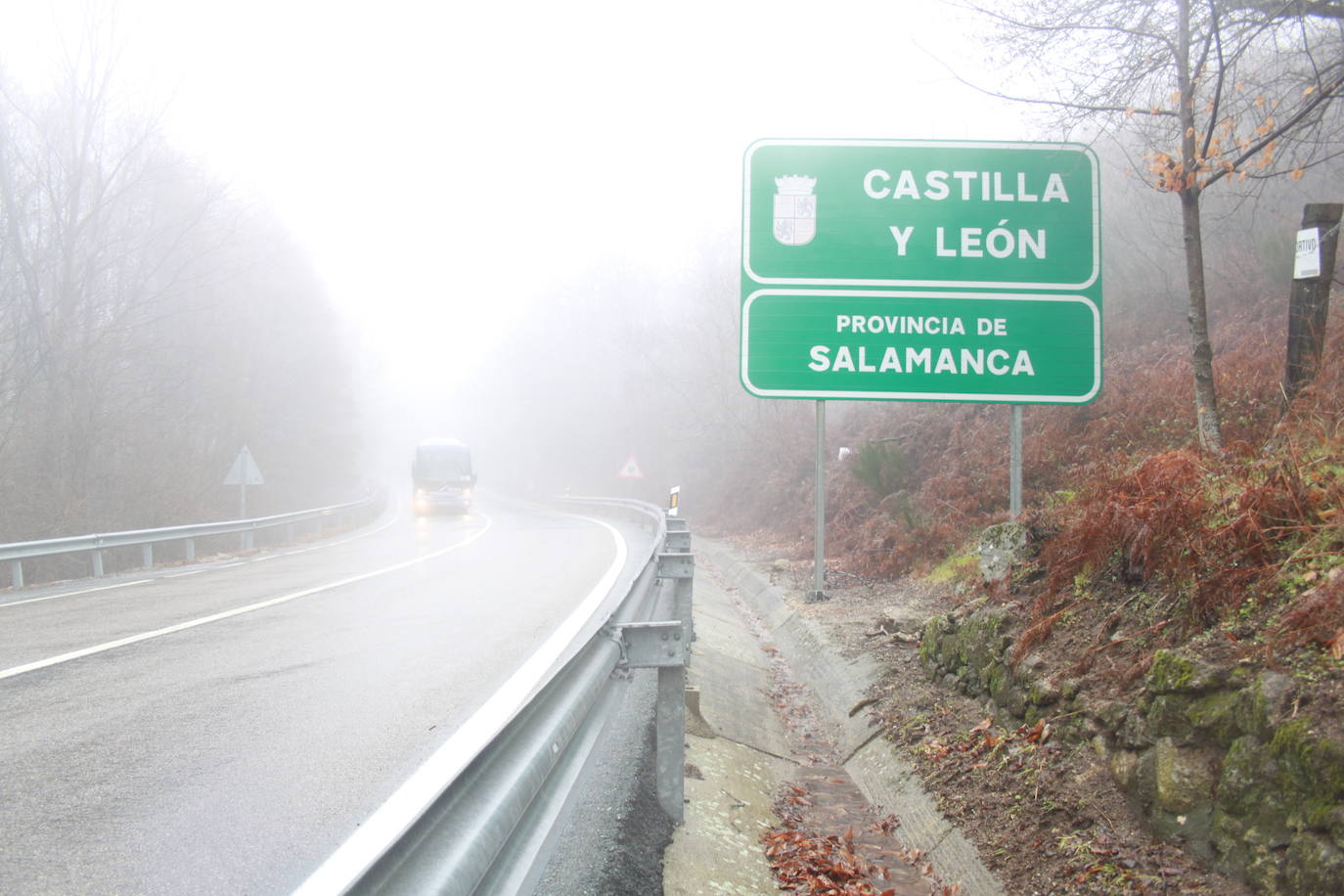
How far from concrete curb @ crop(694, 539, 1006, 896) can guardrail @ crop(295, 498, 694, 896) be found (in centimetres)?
120

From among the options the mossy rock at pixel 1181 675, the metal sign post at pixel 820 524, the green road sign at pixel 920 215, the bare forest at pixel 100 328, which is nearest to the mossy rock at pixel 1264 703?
the mossy rock at pixel 1181 675

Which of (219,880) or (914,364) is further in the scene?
(914,364)

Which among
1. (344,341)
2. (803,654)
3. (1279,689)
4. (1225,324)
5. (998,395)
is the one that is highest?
(344,341)

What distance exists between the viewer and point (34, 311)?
807 inches

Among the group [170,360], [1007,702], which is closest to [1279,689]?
[1007,702]

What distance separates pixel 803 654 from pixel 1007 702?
14.1 feet

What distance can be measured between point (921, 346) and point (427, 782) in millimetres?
7127

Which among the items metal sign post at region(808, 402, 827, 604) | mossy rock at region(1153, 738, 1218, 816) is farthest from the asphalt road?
mossy rock at region(1153, 738, 1218, 816)

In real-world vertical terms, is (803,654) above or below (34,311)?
below

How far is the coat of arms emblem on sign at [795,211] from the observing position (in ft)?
34.4

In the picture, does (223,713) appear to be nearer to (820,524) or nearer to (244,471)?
(820,524)

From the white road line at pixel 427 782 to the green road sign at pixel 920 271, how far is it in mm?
4012

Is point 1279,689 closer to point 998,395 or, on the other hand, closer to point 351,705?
point 351,705

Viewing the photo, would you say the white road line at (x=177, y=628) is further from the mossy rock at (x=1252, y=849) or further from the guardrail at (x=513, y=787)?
the mossy rock at (x=1252, y=849)
